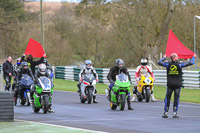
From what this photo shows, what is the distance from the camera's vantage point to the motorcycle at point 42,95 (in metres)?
16.2

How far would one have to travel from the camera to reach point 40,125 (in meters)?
12.3

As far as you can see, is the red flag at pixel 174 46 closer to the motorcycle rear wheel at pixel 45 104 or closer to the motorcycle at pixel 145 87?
the motorcycle at pixel 145 87

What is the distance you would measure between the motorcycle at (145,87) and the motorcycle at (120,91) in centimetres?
394

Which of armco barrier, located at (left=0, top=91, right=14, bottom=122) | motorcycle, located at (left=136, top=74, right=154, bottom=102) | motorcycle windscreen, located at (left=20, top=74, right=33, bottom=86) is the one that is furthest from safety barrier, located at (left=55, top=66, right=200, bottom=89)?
armco barrier, located at (left=0, top=91, right=14, bottom=122)

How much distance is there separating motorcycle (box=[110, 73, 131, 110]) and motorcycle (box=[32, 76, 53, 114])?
7.23 ft

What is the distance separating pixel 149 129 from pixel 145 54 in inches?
1448

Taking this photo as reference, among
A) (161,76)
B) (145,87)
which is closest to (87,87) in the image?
(145,87)

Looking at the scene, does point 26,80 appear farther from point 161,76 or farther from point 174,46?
point 161,76

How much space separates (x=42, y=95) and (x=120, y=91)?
2546 millimetres

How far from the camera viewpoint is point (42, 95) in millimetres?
16359

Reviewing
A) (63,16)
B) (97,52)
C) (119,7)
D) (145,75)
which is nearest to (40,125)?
(145,75)

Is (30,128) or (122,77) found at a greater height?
(122,77)

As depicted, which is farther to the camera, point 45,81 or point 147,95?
point 147,95

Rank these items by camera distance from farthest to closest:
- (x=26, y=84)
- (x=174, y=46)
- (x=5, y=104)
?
(x=26, y=84)
(x=174, y=46)
(x=5, y=104)
